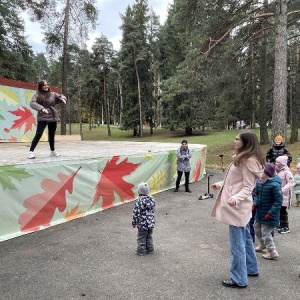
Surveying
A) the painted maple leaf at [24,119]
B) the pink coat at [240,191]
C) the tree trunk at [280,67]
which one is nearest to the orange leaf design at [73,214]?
the pink coat at [240,191]

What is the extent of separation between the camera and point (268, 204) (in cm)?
455

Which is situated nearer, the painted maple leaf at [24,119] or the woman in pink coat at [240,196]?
the woman in pink coat at [240,196]

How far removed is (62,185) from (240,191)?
3941mm

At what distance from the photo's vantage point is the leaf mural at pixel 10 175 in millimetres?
5336

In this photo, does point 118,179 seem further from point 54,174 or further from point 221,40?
point 221,40

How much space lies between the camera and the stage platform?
5.50 meters

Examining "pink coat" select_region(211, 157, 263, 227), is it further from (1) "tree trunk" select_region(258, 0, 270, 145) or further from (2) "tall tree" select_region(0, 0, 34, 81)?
(2) "tall tree" select_region(0, 0, 34, 81)

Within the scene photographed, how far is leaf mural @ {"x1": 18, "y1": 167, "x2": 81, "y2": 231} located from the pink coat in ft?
11.6

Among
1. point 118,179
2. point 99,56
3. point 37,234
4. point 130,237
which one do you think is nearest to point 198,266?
point 130,237

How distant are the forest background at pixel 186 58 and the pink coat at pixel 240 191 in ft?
36.5

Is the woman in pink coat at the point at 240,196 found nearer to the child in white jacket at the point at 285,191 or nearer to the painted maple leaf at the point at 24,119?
the child in white jacket at the point at 285,191

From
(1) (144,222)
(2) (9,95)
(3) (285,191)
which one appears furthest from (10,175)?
(2) (9,95)

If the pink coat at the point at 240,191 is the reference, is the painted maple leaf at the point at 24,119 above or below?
above

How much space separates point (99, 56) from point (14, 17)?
1718cm
